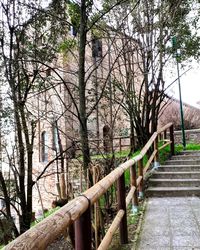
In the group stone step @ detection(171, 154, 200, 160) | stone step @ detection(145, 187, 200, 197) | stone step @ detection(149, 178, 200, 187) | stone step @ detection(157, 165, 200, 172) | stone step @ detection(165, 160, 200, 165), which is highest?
stone step @ detection(171, 154, 200, 160)

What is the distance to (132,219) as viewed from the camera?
423cm

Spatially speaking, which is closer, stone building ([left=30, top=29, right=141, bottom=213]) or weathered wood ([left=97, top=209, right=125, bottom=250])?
weathered wood ([left=97, top=209, right=125, bottom=250])

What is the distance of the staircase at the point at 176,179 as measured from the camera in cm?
563

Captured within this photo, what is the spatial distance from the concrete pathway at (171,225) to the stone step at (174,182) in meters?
0.65

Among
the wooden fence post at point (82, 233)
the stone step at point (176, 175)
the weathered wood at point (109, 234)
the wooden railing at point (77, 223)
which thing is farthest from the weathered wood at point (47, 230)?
the stone step at point (176, 175)

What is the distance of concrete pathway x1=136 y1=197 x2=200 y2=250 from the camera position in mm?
3223

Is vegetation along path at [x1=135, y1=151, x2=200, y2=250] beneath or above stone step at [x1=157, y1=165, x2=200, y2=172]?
beneath

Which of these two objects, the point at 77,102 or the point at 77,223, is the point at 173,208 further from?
the point at 77,102

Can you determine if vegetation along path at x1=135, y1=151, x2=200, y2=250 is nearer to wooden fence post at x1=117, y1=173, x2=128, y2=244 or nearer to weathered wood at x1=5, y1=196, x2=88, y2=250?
wooden fence post at x1=117, y1=173, x2=128, y2=244

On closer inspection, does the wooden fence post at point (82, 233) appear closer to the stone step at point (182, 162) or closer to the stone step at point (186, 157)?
the stone step at point (182, 162)

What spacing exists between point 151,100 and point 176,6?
9.42ft

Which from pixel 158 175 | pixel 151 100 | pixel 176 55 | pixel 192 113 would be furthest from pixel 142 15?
pixel 192 113

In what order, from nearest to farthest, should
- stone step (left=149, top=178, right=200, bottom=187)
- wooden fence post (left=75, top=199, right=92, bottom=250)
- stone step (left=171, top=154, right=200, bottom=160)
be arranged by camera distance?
1. wooden fence post (left=75, top=199, right=92, bottom=250)
2. stone step (left=149, top=178, right=200, bottom=187)
3. stone step (left=171, top=154, right=200, bottom=160)

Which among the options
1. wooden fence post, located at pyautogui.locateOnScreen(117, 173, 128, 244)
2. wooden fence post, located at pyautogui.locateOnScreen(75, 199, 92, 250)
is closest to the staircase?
wooden fence post, located at pyautogui.locateOnScreen(117, 173, 128, 244)
